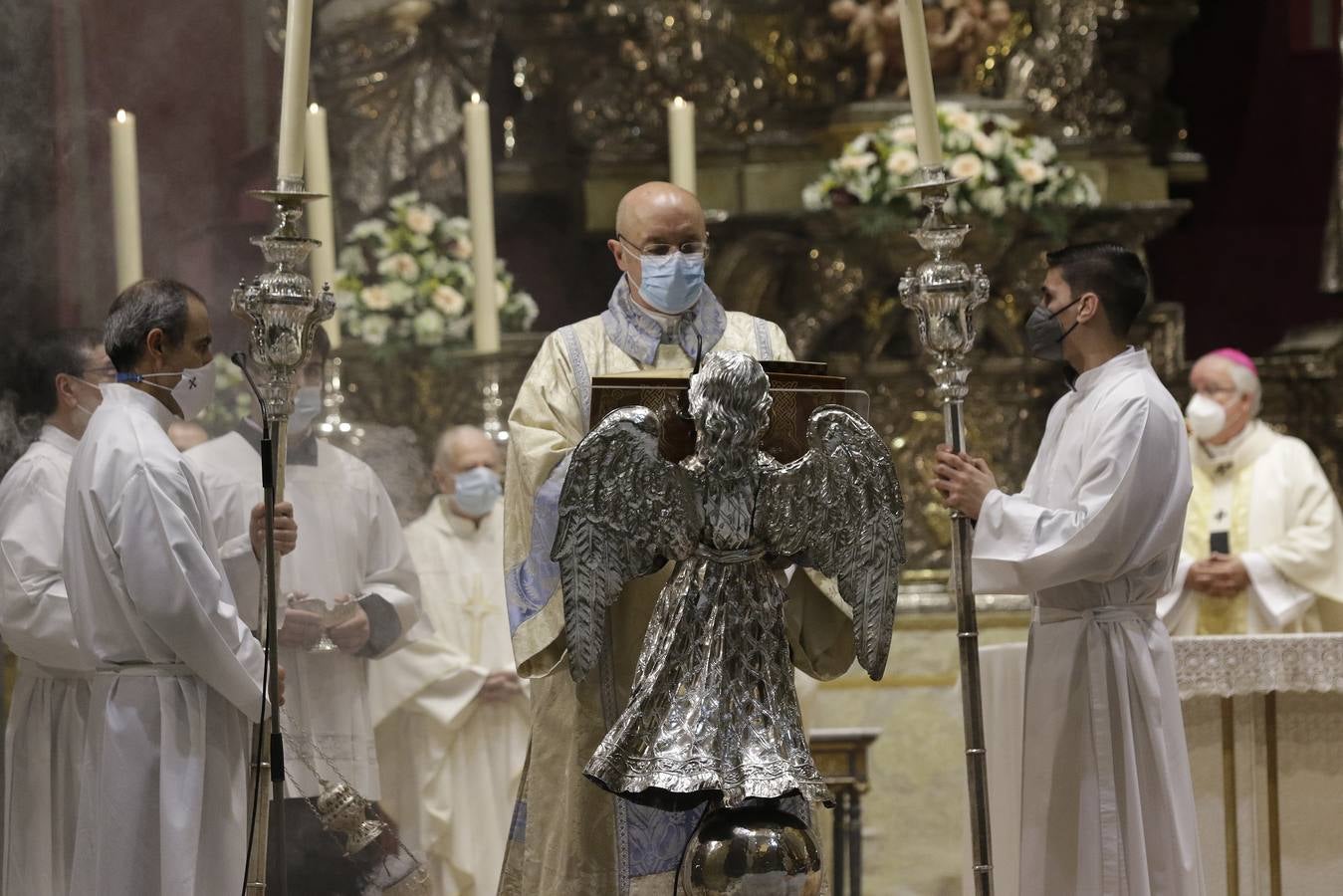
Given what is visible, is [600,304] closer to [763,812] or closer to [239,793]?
[239,793]

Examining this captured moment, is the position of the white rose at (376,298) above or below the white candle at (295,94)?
below

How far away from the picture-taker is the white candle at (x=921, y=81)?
4105 millimetres

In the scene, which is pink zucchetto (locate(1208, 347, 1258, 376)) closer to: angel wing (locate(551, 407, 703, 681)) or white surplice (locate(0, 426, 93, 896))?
white surplice (locate(0, 426, 93, 896))

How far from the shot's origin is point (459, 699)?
6.85m

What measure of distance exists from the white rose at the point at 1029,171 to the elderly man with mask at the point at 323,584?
10.4ft

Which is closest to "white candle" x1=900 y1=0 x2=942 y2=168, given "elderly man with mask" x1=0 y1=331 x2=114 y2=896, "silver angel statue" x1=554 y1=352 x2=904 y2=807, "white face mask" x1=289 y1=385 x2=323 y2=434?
"silver angel statue" x1=554 y1=352 x2=904 y2=807

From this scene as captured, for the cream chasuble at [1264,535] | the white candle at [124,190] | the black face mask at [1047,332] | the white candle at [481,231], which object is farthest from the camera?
the cream chasuble at [1264,535]

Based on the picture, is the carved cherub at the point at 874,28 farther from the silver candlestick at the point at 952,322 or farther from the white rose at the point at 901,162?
the silver candlestick at the point at 952,322

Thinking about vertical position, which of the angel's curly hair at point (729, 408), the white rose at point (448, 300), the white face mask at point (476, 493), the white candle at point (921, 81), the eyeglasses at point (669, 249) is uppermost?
the white candle at point (921, 81)

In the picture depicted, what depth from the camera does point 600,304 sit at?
857 cm

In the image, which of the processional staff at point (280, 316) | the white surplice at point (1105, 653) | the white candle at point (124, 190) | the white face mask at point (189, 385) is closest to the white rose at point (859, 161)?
the white surplice at point (1105, 653)

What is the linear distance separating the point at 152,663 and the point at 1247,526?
4864 mm

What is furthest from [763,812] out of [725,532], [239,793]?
[239,793]

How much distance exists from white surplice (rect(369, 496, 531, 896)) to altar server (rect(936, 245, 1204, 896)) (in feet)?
8.48
